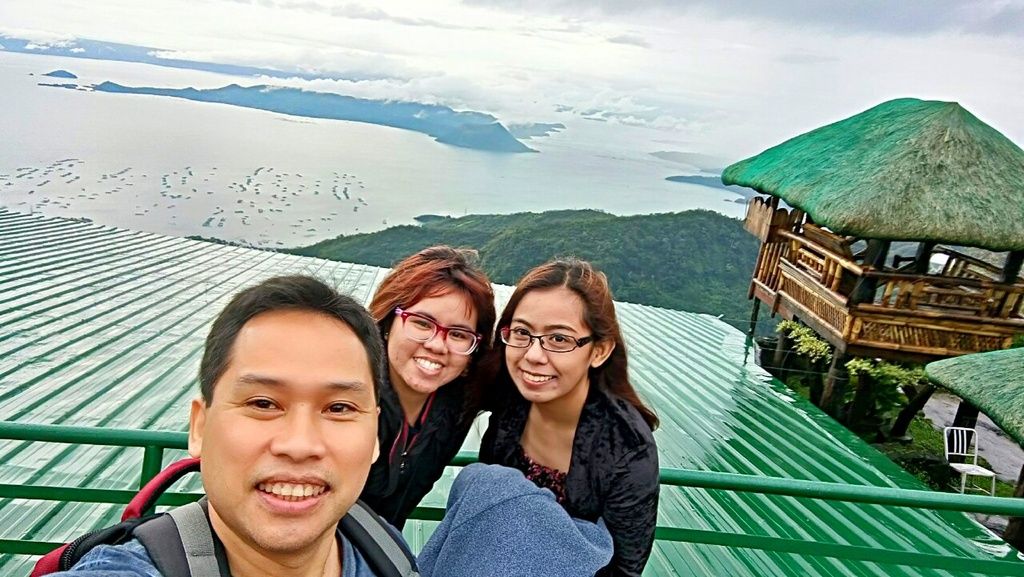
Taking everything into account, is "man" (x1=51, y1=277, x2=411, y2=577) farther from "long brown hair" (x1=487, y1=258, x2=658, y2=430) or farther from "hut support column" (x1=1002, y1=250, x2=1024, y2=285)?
"hut support column" (x1=1002, y1=250, x2=1024, y2=285)

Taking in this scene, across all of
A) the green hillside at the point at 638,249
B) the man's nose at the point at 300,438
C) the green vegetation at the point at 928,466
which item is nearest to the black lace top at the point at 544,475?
the man's nose at the point at 300,438

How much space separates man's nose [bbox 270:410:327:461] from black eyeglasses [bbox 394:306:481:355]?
0.70m

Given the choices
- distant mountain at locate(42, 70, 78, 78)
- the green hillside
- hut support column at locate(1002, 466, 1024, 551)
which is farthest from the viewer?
distant mountain at locate(42, 70, 78, 78)

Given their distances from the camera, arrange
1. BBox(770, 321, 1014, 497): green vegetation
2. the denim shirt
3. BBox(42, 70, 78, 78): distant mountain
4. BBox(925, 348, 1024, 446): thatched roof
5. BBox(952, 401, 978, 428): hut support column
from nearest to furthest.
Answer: the denim shirt
BBox(925, 348, 1024, 446): thatched roof
BBox(770, 321, 1014, 497): green vegetation
BBox(952, 401, 978, 428): hut support column
BBox(42, 70, 78, 78): distant mountain

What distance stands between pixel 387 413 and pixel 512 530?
62 cm

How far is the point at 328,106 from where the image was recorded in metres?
111

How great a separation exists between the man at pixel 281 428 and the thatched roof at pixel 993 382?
800 cm

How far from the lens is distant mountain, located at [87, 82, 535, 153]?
105188mm

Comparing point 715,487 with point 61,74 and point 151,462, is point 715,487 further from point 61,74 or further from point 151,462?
point 61,74

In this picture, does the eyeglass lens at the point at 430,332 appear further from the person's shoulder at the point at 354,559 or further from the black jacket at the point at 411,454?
the person's shoulder at the point at 354,559

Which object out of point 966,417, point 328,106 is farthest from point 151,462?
point 328,106

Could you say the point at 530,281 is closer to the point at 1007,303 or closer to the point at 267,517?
the point at 267,517

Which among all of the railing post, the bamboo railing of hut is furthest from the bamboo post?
the railing post

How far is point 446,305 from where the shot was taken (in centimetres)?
174
